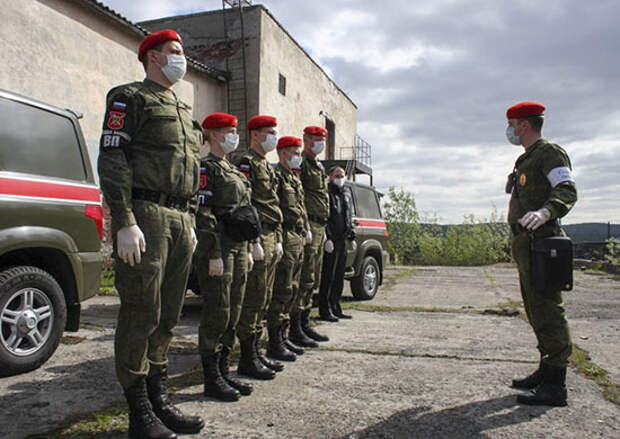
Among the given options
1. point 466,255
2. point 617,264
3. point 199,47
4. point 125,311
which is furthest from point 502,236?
point 125,311

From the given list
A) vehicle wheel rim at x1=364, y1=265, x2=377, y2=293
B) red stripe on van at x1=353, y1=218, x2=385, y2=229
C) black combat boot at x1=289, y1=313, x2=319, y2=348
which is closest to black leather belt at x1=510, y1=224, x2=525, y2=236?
black combat boot at x1=289, y1=313, x2=319, y2=348

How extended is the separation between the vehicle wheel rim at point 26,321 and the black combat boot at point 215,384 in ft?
4.32

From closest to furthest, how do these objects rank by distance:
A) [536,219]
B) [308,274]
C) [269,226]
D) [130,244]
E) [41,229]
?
[130,244]
[536,219]
[41,229]
[269,226]
[308,274]

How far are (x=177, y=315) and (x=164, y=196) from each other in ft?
2.15

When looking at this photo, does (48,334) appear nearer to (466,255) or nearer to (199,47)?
(199,47)

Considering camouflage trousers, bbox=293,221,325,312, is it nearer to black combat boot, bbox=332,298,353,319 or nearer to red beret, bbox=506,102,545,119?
black combat boot, bbox=332,298,353,319

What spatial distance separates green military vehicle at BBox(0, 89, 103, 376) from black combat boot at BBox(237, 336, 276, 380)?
1356 millimetres

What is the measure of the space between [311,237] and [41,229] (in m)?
2.32

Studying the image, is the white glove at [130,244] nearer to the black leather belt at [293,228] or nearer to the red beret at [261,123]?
the red beret at [261,123]

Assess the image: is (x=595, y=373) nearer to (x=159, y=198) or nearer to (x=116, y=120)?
(x=159, y=198)

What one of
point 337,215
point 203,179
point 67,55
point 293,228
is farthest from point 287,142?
point 67,55

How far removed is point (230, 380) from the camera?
3.27m

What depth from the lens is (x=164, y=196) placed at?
2533mm

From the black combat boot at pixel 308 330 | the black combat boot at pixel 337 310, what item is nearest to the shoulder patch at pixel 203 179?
the black combat boot at pixel 308 330
